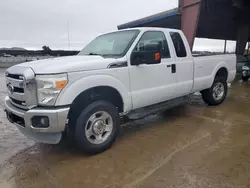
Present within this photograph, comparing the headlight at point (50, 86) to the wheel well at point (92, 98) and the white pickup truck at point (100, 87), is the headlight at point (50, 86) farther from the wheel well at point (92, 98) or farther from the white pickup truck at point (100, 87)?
the wheel well at point (92, 98)

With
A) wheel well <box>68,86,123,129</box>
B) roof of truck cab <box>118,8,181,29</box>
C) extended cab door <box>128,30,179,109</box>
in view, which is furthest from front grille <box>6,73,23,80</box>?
roof of truck cab <box>118,8,181,29</box>

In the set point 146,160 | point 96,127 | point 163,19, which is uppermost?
point 163,19

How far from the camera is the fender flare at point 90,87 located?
3.20 meters

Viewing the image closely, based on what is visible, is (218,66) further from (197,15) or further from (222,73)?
(197,15)

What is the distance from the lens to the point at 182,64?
16.6 feet

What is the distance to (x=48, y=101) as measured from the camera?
3.16m

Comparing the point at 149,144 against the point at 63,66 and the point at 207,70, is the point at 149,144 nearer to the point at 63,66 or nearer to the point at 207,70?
the point at 63,66

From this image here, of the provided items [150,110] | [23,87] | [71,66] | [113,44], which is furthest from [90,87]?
[150,110]

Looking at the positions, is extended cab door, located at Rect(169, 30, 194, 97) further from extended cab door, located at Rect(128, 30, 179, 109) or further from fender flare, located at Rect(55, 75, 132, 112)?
fender flare, located at Rect(55, 75, 132, 112)

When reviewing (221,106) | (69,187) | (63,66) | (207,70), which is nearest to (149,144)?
(69,187)

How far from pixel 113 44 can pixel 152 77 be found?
1001 mm

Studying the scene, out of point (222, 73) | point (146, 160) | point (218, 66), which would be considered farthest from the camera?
point (222, 73)

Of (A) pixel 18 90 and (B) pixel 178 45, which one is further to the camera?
(B) pixel 178 45

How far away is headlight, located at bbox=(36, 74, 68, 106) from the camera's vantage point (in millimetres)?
3139
